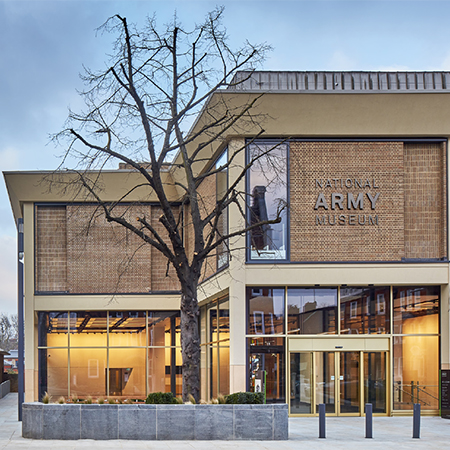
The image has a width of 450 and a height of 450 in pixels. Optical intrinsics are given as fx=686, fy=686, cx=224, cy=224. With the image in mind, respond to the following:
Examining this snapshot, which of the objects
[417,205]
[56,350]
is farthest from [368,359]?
[56,350]

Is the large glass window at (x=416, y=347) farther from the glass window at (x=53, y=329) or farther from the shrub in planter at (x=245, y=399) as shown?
the glass window at (x=53, y=329)

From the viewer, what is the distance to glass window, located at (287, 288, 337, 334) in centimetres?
2366

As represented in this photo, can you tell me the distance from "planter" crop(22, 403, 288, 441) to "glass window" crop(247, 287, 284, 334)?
684cm

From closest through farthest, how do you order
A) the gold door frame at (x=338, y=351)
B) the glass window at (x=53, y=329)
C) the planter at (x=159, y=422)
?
the planter at (x=159, y=422) < the gold door frame at (x=338, y=351) < the glass window at (x=53, y=329)

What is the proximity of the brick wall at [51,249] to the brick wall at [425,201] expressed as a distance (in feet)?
52.7

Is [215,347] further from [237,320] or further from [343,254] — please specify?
[343,254]

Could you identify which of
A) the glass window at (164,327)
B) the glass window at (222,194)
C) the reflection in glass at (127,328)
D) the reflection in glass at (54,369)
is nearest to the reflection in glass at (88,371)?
the reflection in glass at (54,369)

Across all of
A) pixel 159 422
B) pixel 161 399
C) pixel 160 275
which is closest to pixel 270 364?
pixel 161 399

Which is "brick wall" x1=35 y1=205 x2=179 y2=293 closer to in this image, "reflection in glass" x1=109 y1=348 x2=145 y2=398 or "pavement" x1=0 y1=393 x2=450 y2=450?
"reflection in glass" x1=109 y1=348 x2=145 y2=398

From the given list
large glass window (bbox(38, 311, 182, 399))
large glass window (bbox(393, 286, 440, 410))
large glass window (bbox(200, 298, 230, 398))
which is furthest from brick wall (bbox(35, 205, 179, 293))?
large glass window (bbox(393, 286, 440, 410))

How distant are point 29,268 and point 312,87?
15070mm

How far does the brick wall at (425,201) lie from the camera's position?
23578 millimetres

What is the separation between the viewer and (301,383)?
2330cm

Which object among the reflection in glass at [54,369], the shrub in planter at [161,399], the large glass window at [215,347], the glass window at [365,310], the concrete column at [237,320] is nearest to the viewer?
the shrub in planter at [161,399]
